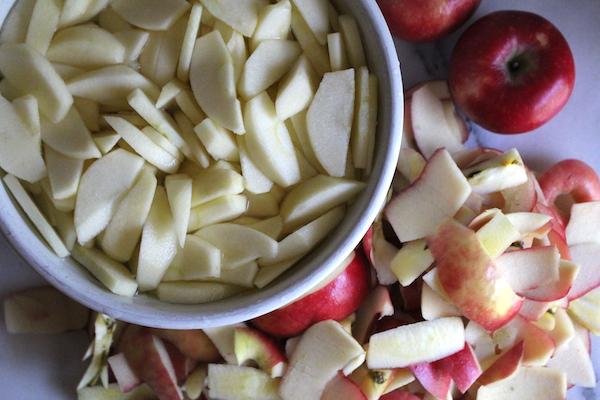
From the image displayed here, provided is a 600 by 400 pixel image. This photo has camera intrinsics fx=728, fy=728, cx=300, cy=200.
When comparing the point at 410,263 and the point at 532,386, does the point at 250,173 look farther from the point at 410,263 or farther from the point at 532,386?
the point at 532,386

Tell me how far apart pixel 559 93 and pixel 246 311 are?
1.81 ft

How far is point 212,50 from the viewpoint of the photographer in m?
0.83

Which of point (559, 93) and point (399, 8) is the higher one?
point (399, 8)

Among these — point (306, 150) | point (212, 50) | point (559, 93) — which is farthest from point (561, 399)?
point (212, 50)

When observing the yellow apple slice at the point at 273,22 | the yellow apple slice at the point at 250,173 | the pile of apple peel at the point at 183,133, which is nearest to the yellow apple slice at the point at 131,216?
the pile of apple peel at the point at 183,133

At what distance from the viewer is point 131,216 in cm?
84

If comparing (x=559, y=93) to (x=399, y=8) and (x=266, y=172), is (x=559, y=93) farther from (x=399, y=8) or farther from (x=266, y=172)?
(x=266, y=172)

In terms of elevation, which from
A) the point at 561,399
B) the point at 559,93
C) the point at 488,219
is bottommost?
the point at 561,399

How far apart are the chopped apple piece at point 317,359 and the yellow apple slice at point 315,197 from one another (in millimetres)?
209

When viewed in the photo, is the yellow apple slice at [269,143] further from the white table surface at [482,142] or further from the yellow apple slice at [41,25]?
the white table surface at [482,142]

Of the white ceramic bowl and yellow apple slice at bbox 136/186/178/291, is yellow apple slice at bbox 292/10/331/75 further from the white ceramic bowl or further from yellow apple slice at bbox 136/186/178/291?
yellow apple slice at bbox 136/186/178/291

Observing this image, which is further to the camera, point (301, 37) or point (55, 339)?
point (55, 339)

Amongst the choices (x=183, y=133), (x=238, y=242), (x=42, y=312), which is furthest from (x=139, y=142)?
(x=42, y=312)

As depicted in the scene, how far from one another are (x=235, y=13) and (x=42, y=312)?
543 millimetres
